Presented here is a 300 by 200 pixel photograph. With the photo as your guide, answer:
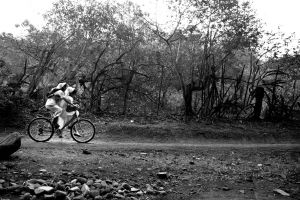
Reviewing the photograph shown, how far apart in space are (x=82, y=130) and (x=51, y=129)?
3.05ft

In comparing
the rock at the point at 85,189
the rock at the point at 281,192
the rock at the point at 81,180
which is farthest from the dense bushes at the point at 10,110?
the rock at the point at 281,192

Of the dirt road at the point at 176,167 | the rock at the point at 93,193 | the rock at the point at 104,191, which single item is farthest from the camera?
the dirt road at the point at 176,167

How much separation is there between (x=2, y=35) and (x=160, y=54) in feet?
27.2

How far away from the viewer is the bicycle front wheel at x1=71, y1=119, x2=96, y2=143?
8906mm

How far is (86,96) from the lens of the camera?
45.5 ft

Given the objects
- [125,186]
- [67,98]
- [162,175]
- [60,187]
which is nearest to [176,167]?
[162,175]

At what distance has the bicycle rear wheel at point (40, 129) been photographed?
862 centimetres

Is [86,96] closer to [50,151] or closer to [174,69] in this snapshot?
[174,69]

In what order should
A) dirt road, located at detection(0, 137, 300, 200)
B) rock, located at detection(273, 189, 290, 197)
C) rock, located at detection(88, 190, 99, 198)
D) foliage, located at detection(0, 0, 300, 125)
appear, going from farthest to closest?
foliage, located at detection(0, 0, 300, 125)
rock, located at detection(273, 189, 290, 197)
dirt road, located at detection(0, 137, 300, 200)
rock, located at detection(88, 190, 99, 198)

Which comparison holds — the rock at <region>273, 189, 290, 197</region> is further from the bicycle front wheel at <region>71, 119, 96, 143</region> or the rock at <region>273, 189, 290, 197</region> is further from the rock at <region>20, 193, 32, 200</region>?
the bicycle front wheel at <region>71, 119, 96, 143</region>

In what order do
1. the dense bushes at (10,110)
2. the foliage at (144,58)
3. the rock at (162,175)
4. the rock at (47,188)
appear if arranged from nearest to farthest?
the rock at (47,188)
the rock at (162,175)
the dense bushes at (10,110)
the foliage at (144,58)

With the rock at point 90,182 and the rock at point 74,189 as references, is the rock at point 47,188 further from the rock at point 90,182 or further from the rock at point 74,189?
the rock at point 90,182

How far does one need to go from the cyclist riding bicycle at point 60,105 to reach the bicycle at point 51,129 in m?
0.12

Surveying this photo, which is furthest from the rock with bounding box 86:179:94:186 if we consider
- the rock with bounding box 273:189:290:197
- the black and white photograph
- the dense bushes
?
the dense bushes
